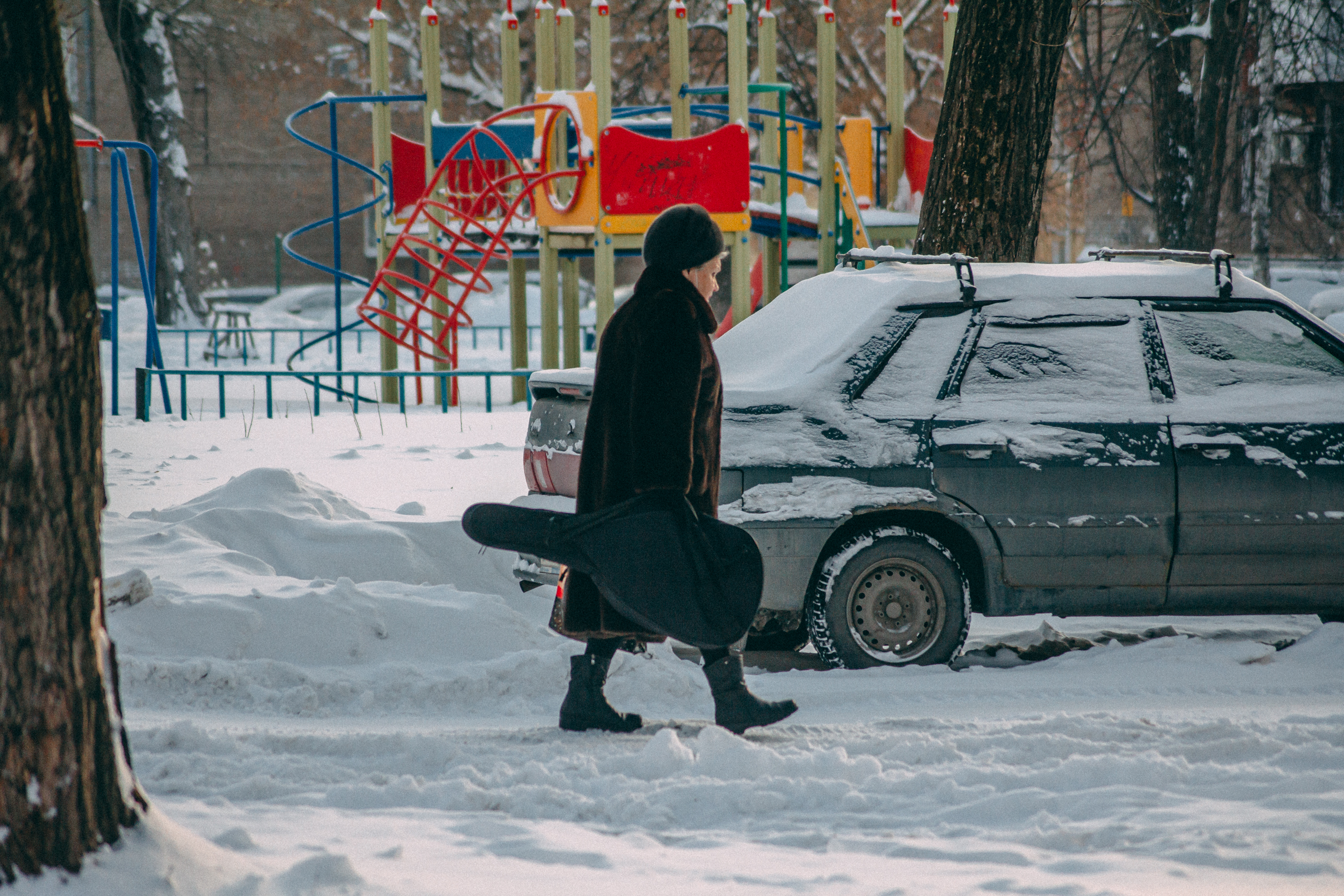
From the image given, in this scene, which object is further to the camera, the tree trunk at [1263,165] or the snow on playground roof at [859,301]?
the tree trunk at [1263,165]

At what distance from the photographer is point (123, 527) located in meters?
6.80

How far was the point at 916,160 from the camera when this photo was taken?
14.7 m

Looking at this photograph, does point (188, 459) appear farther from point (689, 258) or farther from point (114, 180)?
point (689, 258)

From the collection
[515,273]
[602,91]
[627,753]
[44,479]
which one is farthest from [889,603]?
[515,273]

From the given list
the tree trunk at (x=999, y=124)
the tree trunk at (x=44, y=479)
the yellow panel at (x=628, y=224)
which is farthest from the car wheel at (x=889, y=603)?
the yellow panel at (x=628, y=224)

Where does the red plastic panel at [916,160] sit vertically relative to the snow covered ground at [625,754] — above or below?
above

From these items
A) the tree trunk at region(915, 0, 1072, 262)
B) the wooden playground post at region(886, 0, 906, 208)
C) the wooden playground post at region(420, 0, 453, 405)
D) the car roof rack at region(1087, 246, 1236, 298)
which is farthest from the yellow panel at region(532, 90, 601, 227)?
the car roof rack at region(1087, 246, 1236, 298)

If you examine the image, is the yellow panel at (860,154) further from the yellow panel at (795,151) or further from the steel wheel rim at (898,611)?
the steel wheel rim at (898,611)

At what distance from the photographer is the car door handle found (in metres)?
5.34

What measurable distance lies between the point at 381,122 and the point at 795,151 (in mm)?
4927

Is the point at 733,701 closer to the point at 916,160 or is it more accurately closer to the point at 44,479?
the point at 44,479

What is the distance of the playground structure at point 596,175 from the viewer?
1208 centimetres

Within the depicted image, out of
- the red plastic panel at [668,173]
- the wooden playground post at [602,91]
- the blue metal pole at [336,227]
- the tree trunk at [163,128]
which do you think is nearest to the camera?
the red plastic panel at [668,173]

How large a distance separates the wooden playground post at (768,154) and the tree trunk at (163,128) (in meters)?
12.3
